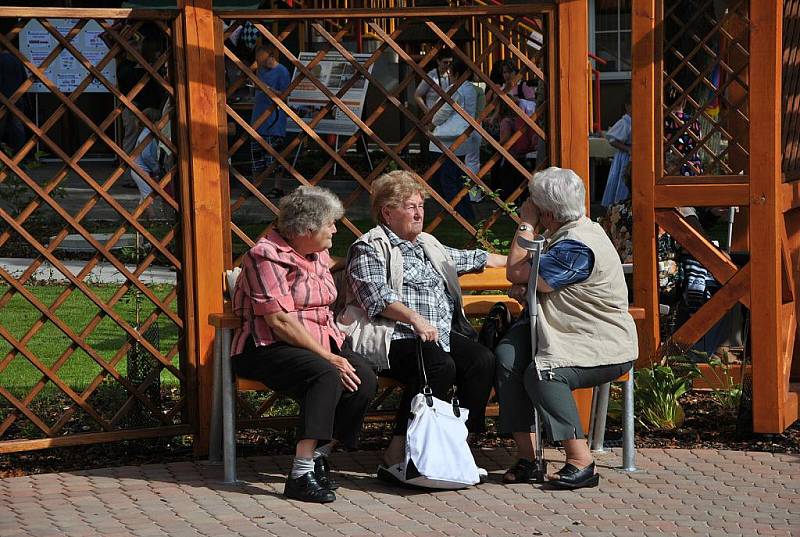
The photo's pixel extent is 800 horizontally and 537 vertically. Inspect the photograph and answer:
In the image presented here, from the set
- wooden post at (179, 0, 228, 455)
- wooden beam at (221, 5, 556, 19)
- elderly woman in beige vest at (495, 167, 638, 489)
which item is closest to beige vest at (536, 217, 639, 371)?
elderly woman in beige vest at (495, 167, 638, 489)

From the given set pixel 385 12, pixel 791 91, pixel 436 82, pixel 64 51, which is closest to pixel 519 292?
pixel 385 12

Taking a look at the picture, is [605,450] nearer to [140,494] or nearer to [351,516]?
[351,516]

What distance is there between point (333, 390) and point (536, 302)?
862mm

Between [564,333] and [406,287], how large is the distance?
662 millimetres

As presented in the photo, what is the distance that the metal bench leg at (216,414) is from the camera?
532 centimetres

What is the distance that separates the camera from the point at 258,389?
5105 millimetres

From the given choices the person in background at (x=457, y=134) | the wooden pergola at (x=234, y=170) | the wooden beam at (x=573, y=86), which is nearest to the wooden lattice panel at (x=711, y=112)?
the wooden pergola at (x=234, y=170)

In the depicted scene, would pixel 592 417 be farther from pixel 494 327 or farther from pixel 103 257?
pixel 103 257

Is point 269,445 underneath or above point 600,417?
underneath

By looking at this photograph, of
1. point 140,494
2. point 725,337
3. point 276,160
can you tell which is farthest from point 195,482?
point 725,337

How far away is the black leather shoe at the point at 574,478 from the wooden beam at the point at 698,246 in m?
1.45

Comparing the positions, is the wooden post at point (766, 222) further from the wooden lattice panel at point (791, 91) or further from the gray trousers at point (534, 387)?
the gray trousers at point (534, 387)

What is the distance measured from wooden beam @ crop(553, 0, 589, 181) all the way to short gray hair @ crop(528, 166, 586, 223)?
0.59m

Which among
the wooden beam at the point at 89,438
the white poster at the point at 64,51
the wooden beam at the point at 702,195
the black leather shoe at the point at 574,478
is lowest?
the black leather shoe at the point at 574,478
